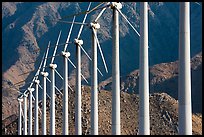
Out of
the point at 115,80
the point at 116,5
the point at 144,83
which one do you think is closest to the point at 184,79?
the point at 144,83

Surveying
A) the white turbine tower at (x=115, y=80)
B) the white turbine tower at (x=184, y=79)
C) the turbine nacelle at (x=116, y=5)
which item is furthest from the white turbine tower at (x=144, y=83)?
the turbine nacelle at (x=116, y=5)

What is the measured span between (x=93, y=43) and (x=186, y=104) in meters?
19.9

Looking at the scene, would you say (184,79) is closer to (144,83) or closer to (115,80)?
(144,83)

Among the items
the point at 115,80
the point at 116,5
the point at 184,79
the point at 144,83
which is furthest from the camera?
the point at 116,5

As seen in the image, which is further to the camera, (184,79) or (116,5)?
(116,5)

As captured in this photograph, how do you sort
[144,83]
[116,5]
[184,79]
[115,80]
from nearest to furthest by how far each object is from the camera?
[184,79]
[144,83]
[115,80]
[116,5]

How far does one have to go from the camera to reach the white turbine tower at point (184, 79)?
1215 inches

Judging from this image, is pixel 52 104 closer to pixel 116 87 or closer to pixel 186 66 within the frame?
pixel 116 87

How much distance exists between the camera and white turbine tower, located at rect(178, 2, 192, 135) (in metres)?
30.9

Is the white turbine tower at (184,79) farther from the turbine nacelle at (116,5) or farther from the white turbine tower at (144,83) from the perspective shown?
the turbine nacelle at (116,5)

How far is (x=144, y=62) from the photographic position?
37.8 metres

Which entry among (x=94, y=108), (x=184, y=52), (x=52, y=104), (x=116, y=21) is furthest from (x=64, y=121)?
(x=184, y=52)

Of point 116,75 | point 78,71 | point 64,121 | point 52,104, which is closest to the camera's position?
point 116,75

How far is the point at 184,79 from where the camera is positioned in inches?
1235
